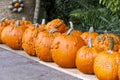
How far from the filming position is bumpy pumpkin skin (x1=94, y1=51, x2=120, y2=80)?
134 inches

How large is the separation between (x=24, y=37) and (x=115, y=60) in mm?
1704

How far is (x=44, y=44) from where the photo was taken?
427 cm

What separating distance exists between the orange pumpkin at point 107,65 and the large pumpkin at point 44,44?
94 cm

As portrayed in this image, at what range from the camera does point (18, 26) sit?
501 cm

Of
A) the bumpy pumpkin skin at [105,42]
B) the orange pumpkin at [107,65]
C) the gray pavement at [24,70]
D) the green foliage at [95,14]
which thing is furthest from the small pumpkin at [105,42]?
the green foliage at [95,14]

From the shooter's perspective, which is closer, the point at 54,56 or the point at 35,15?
the point at 54,56

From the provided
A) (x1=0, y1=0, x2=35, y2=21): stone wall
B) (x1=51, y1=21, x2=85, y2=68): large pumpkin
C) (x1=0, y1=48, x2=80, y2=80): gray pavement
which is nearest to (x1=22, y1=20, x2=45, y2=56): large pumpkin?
(x1=0, y1=48, x2=80, y2=80): gray pavement

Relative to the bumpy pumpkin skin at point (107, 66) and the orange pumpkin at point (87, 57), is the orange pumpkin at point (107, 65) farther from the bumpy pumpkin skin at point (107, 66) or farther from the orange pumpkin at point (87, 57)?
the orange pumpkin at point (87, 57)

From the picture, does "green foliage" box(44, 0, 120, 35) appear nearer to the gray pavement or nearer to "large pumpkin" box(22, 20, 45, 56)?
"large pumpkin" box(22, 20, 45, 56)

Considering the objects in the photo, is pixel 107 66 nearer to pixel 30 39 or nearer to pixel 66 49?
pixel 66 49

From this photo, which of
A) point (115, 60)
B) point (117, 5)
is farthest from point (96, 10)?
point (115, 60)

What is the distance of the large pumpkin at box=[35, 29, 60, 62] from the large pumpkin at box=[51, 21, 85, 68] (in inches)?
8.2

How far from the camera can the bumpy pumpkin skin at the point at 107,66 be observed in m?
3.39

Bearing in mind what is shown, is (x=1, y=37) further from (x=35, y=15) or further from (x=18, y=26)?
(x=35, y=15)
